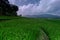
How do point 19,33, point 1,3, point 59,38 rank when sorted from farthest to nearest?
point 1,3 → point 59,38 → point 19,33

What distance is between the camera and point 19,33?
18.3m

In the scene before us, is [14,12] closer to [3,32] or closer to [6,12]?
[6,12]

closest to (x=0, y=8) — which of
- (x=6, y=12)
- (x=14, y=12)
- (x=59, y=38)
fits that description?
(x=6, y=12)

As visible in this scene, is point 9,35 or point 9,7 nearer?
point 9,35

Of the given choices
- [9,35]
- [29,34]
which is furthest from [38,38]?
[9,35]

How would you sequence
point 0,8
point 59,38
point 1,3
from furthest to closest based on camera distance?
point 1,3, point 0,8, point 59,38

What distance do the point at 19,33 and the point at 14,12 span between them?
5721 cm

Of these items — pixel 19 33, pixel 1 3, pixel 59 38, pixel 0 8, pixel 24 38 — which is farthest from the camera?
pixel 1 3

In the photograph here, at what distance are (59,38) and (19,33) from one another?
5587 mm

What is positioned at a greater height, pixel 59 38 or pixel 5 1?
pixel 5 1

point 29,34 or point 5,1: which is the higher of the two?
point 5,1

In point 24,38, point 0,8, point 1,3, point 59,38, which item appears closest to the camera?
point 24,38

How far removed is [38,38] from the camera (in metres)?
18.5

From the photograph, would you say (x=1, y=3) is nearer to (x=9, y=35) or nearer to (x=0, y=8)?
(x=0, y=8)
